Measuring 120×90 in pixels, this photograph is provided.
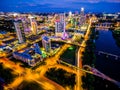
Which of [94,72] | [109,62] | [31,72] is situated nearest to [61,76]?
[31,72]

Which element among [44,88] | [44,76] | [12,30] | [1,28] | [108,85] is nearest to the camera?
[44,88]

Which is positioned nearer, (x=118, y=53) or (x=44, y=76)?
(x=44, y=76)

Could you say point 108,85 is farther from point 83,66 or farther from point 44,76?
point 44,76

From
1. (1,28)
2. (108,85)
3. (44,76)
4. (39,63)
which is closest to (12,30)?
(1,28)

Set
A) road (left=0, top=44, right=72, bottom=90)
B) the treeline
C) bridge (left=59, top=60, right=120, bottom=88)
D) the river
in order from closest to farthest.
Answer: the treeline, road (left=0, top=44, right=72, bottom=90), bridge (left=59, top=60, right=120, bottom=88), the river

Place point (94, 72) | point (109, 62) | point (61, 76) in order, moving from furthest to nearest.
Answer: point (109, 62) < point (94, 72) < point (61, 76)

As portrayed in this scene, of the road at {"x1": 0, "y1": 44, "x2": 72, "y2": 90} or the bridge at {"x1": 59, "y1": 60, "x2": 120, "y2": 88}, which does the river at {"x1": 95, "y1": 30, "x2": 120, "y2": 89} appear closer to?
the bridge at {"x1": 59, "y1": 60, "x2": 120, "y2": 88}

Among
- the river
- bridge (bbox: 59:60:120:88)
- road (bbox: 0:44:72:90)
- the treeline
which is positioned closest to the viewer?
the treeline

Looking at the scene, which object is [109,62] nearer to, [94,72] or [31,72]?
[94,72]

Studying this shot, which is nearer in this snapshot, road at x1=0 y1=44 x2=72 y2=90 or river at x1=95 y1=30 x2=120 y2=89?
road at x1=0 y1=44 x2=72 y2=90

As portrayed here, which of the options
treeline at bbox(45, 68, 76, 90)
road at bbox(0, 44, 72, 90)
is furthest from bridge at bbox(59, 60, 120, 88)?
treeline at bbox(45, 68, 76, 90)

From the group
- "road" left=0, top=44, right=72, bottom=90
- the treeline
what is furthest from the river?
the treeline
